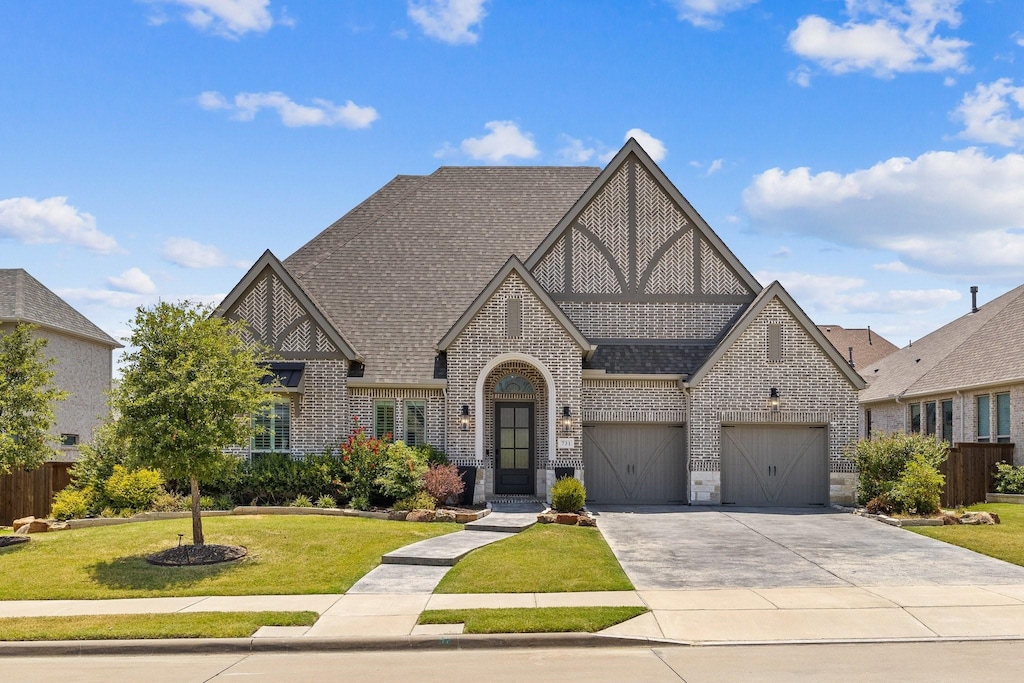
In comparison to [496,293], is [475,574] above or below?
below

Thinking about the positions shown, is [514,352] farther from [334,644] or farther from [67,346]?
[67,346]

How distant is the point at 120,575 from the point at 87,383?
2447 centimetres

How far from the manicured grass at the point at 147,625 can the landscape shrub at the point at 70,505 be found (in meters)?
8.30

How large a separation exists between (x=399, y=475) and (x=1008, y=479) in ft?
57.5

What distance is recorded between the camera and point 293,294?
24328 millimetres

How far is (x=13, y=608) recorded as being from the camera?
13.0 meters

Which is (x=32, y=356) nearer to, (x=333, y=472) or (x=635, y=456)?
(x=333, y=472)

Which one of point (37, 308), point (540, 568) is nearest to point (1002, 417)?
point (540, 568)

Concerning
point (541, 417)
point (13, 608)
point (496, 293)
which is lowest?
point (13, 608)

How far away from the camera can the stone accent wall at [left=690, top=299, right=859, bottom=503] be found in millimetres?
24766

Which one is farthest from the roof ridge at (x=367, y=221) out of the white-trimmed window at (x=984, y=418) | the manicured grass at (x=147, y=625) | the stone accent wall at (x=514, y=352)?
the white-trimmed window at (x=984, y=418)

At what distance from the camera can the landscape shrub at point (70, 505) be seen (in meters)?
20.0

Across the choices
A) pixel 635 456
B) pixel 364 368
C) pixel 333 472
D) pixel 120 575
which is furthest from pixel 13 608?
pixel 635 456

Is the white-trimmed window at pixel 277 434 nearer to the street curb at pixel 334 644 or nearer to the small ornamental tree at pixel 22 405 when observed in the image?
the small ornamental tree at pixel 22 405
